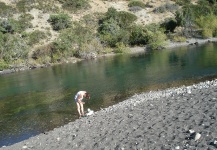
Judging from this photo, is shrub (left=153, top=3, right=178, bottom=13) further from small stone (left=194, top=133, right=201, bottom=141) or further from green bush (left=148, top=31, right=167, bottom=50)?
small stone (left=194, top=133, right=201, bottom=141)

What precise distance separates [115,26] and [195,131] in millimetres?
103455

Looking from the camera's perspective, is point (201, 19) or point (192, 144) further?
point (201, 19)

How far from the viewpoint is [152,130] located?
617 inches

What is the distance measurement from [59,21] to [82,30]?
A: 8.74 m

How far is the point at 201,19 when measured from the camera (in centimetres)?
11138

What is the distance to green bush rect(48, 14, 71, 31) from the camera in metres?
113

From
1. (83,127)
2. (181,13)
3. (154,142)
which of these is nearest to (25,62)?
(181,13)

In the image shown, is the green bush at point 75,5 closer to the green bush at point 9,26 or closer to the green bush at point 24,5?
the green bush at point 24,5

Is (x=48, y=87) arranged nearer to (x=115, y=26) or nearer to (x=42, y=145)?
(x=42, y=145)

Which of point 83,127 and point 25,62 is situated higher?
point 83,127

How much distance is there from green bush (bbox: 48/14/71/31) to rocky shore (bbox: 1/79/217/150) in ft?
309

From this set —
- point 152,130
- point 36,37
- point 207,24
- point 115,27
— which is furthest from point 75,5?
point 152,130

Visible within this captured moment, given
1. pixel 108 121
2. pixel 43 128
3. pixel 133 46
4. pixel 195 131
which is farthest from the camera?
pixel 133 46

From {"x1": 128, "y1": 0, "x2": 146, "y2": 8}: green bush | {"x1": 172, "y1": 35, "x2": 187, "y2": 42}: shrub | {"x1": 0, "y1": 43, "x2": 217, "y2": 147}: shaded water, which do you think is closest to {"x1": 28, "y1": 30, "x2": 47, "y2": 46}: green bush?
{"x1": 172, "y1": 35, "x2": 187, "y2": 42}: shrub
